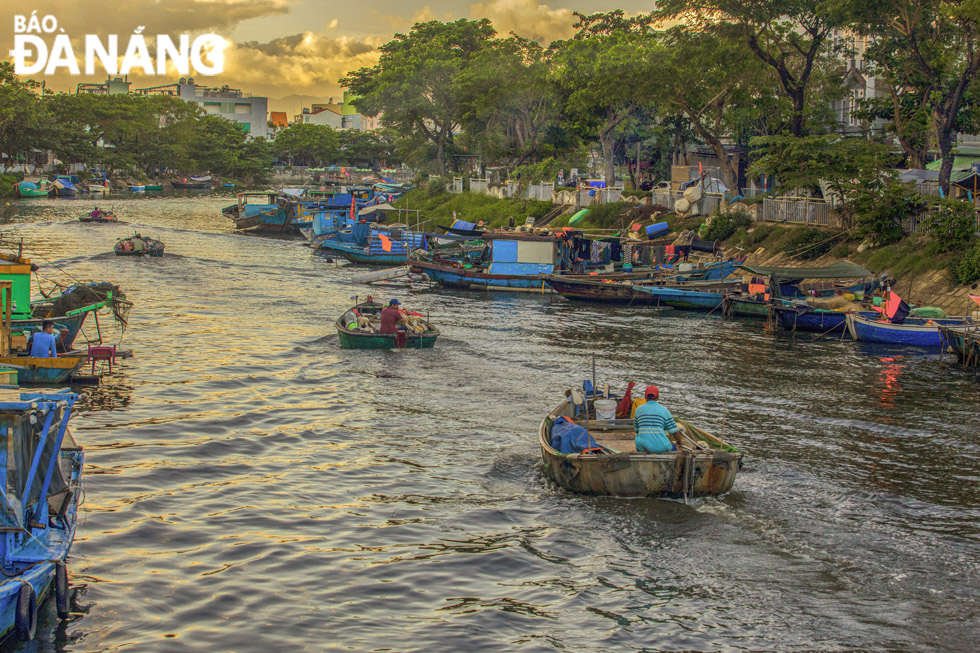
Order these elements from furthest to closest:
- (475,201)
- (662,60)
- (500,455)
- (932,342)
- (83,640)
Result: (475,201) < (662,60) < (932,342) < (500,455) < (83,640)

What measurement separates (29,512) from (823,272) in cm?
2852

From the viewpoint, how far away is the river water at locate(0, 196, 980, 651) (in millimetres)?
10797

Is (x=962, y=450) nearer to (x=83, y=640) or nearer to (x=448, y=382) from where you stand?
(x=448, y=382)

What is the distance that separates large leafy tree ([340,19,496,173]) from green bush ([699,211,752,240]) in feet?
104

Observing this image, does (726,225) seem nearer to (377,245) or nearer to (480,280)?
(480,280)

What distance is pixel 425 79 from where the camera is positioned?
74.4m

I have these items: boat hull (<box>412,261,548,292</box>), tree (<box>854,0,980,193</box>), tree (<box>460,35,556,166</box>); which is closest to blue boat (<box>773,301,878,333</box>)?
tree (<box>854,0,980,193</box>)

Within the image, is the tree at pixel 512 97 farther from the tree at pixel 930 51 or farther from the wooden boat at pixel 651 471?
the wooden boat at pixel 651 471

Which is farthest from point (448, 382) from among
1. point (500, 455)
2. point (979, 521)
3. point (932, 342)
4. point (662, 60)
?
point (662, 60)

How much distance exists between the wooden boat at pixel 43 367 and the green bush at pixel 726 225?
3150 cm

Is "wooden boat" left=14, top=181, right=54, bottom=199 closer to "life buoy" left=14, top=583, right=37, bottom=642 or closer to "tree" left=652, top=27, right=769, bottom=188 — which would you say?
"tree" left=652, top=27, right=769, bottom=188

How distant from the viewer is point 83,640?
995 centimetres

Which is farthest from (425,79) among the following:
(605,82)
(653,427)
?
(653,427)

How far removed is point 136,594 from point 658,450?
787 centimetres
